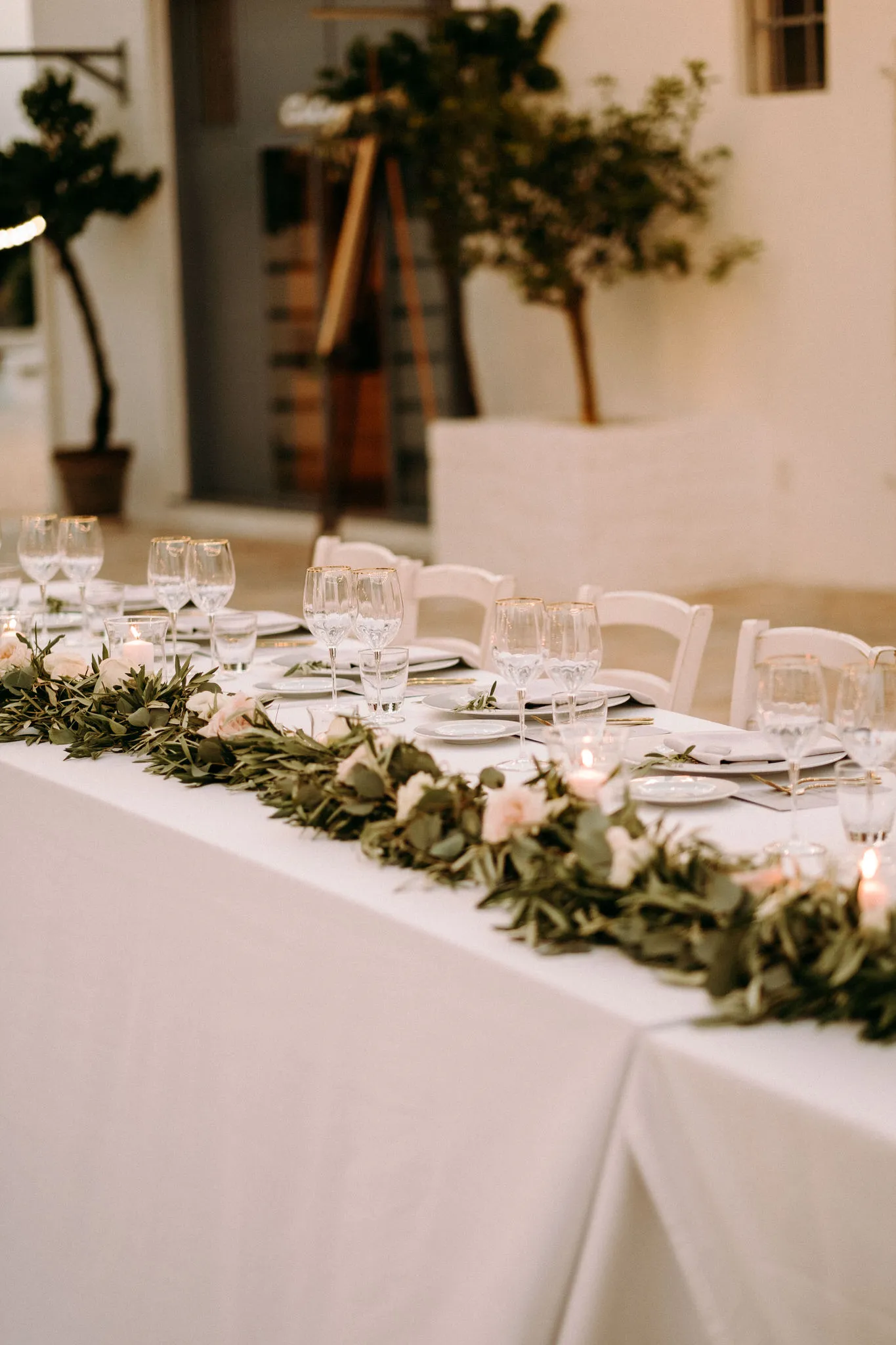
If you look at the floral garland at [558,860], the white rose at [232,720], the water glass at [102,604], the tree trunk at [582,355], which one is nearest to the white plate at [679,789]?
the floral garland at [558,860]

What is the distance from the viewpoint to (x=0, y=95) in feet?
45.9

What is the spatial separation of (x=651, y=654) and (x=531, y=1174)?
570cm

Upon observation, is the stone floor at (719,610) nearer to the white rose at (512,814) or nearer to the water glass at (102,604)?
the water glass at (102,604)

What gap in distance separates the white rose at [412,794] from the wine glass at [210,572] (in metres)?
1.09

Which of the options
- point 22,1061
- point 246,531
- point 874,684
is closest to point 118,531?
point 246,531

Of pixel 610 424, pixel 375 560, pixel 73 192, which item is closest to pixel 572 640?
pixel 375 560

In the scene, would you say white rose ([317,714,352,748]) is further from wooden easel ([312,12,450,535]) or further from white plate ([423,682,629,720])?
wooden easel ([312,12,450,535])

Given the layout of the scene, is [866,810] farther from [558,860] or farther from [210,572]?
[210,572]

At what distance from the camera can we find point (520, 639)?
7.44ft

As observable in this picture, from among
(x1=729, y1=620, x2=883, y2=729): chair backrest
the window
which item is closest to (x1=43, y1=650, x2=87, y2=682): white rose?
(x1=729, y1=620, x2=883, y2=729): chair backrest

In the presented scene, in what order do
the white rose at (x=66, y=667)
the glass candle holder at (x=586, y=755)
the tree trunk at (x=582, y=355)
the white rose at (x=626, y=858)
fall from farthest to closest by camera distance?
the tree trunk at (x=582, y=355)
the white rose at (x=66, y=667)
the glass candle holder at (x=586, y=755)
the white rose at (x=626, y=858)

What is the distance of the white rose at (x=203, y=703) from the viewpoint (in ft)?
7.93

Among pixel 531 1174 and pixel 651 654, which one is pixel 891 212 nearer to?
pixel 651 654

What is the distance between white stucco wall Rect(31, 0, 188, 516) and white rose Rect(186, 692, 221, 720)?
10659mm
